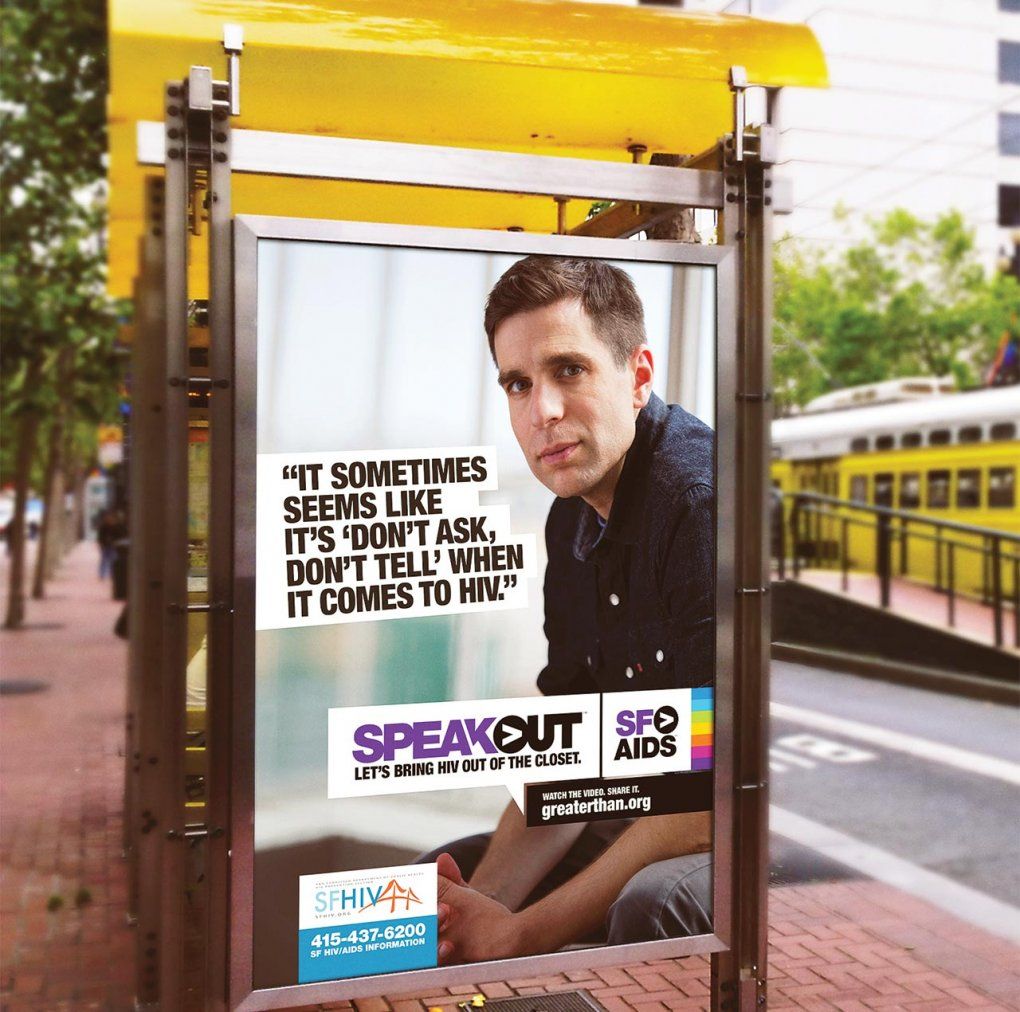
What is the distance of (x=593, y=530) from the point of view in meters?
3.76

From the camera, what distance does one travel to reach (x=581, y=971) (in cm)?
477

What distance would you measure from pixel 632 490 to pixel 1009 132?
52393 millimetres

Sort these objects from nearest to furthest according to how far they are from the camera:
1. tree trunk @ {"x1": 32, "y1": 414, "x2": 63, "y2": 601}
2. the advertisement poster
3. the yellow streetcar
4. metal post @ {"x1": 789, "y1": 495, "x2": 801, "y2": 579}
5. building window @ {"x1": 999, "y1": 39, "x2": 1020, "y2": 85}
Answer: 1. the advertisement poster
2. the yellow streetcar
3. metal post @ {"x1": 789, "y1": 495, "x2": 801, "y2": 579}
4. tree trunk @ {"x1": 32, "y1": 414, "x2": 63, "y2": 601}
5. building window @ {"x1": 999, "y1": 39, "x2": 1020, "y2": 85}

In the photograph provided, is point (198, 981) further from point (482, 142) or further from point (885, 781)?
point (885, 781)

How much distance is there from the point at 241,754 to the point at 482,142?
2486 millimetres

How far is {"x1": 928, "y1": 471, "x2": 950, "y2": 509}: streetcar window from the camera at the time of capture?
20141 millimetres

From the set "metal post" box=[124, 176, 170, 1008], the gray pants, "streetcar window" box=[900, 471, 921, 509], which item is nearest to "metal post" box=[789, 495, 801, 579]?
"streetcar window" box=[900, 471, 921, 509]

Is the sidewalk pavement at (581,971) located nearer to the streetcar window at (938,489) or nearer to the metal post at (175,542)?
the metal post at (175,542)

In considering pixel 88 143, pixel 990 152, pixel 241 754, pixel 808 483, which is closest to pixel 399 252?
pixel 241 754

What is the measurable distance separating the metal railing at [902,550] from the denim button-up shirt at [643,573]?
9.47 metres

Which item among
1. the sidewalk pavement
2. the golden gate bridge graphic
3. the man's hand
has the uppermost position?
the golden gate bridge graphic

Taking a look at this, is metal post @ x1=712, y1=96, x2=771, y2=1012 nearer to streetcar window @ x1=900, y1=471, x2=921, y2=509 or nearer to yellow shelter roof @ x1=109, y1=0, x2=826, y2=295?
yellow shelter roof @ x1=109, y1=0, x2=826, y2=295

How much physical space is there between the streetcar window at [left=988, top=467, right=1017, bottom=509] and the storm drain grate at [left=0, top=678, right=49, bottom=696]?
13.6 meters

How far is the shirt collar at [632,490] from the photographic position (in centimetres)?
376
